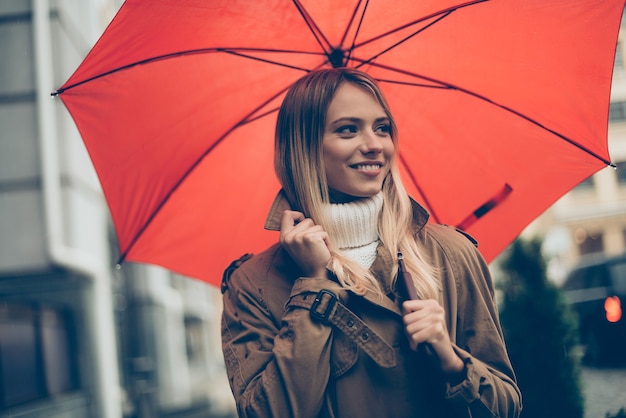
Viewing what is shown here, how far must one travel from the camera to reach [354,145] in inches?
93.9

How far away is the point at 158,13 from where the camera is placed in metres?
2.65

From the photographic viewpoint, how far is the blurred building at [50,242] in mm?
8172

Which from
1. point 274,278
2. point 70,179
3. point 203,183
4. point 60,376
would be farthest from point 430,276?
point 60,376

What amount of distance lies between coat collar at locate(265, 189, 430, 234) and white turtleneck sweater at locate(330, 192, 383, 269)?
0.14m

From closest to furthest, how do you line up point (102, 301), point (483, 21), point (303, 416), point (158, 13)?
1. point (303, 416)
2. point (158, 13)
3. point (483, 21)
4. point (102, 301)

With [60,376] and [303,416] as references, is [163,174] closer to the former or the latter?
[303,416]

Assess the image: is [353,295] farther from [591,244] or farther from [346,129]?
[591,244]

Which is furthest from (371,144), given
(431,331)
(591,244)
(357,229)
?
(591,244)

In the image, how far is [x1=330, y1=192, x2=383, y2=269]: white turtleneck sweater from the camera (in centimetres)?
236

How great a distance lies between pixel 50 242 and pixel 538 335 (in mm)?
5464

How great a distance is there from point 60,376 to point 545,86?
811cm

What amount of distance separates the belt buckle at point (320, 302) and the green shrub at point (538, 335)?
3103 millimetres

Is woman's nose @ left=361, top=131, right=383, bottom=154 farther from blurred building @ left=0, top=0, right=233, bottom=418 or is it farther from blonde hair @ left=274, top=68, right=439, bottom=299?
blurred building @ left=0, top=0, right=233, bottom=418

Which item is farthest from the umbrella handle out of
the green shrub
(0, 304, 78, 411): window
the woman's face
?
(0, 304, 78, 411): window
